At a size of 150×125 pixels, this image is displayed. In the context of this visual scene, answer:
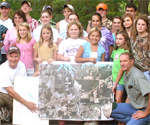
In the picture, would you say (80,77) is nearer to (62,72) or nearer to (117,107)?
(62,72)

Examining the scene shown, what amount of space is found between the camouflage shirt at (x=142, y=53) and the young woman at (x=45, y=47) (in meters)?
1.75

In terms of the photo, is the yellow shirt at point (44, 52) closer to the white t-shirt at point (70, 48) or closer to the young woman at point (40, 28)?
the white t-shirt at point (70, 48)

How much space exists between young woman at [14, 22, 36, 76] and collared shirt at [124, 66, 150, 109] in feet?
7.05

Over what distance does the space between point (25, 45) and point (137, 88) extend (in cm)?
260

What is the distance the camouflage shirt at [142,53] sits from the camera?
195 inches

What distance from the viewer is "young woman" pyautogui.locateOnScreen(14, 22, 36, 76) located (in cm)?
554

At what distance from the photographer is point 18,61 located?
5203mm

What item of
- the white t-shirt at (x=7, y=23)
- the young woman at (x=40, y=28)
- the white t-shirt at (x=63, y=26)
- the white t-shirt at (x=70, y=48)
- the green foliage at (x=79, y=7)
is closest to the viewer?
the white t-shirt at (x=70, y=48)

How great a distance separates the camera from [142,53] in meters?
4.99

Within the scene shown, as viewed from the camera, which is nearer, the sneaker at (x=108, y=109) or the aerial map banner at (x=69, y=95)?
the sneaker at (x=108, y=109)

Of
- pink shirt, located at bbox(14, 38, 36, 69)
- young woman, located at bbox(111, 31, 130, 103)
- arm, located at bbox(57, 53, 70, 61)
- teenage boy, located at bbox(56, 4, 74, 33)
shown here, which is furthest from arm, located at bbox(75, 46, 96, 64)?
teenage boy, located at bbox(56, 4, 74, 33)

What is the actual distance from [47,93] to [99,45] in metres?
1.50

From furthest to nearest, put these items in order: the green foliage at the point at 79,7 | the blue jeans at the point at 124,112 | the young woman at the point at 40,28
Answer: the green foliage at the point at 79,7 → the young woman at the point at 40,28 → the blue jeans at the point at 124,112

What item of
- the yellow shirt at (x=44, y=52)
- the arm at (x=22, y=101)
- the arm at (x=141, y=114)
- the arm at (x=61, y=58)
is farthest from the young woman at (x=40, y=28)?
the arm at (x=141, y=114)
